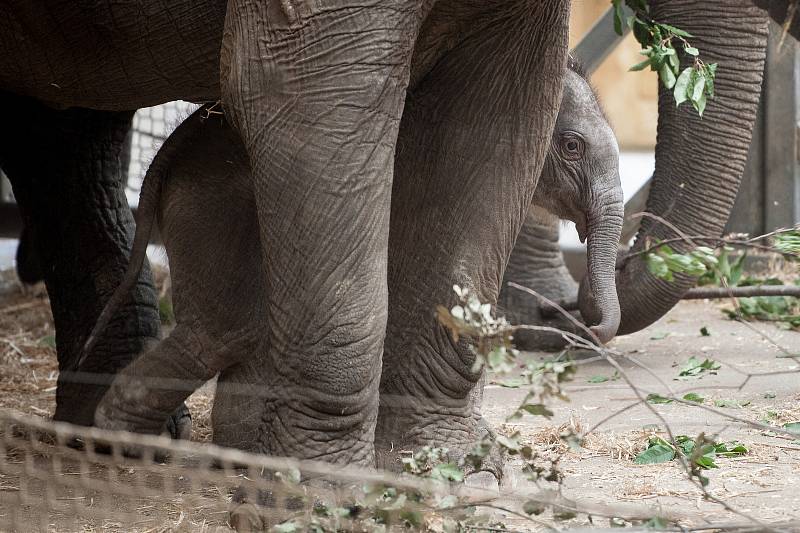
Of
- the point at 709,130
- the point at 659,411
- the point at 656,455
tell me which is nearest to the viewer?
the point at 656,455

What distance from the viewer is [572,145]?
3.86 metres

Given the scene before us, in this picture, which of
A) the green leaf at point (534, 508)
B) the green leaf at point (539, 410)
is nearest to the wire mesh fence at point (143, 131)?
the green leaf at point (539, 410)

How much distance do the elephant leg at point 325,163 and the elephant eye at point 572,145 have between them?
121cm

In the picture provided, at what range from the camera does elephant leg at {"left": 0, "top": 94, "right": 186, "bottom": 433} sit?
403cm

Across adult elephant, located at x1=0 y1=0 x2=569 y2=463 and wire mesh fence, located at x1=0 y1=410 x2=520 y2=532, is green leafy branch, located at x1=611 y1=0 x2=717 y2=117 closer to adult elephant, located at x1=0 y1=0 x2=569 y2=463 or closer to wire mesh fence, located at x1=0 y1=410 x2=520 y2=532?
adult elephant, located at x1=0 y1=0 x2=569 y2=463

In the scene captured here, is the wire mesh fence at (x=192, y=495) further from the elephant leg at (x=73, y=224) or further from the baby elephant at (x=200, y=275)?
the elephant leg at (x=73, y=224)

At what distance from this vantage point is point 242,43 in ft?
8.84

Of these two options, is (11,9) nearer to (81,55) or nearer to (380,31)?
(81,55)

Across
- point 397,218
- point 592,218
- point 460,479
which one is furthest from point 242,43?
point 592,218

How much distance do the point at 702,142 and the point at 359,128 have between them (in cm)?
199

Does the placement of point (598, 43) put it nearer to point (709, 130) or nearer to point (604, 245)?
point (709, 130)

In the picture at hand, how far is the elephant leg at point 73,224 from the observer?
13.2 feet

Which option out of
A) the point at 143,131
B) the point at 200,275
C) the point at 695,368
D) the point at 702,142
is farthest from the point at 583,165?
the point at 143,131

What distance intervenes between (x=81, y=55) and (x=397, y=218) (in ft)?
2.97
